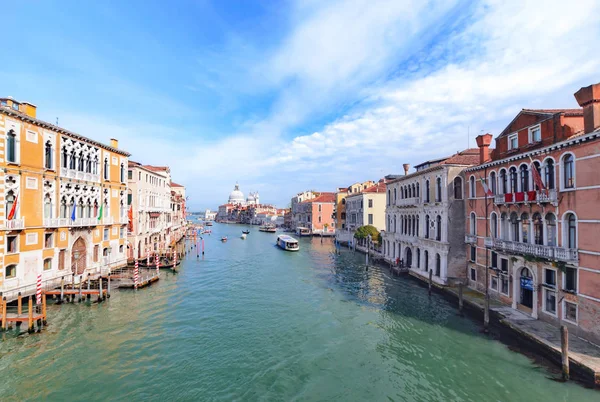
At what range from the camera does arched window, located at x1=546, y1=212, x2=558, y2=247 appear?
14.4 meters

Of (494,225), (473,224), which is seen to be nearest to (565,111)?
(494,225)

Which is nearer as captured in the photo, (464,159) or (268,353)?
(268,353)

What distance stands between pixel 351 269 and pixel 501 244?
655 inches

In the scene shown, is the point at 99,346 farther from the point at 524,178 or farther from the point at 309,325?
the point at 524,178

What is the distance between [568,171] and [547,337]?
7075mm

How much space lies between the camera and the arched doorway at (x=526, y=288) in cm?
1577

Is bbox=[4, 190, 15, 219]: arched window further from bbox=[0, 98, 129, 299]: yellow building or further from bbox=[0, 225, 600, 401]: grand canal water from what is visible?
bbox=[0, 225, 600, 401]: grand canal water

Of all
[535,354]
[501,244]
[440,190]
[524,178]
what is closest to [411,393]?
[535,354]

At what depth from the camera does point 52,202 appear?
66.0ft

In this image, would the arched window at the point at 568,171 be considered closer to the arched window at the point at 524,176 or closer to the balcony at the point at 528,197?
the balcony at the point at 528,197

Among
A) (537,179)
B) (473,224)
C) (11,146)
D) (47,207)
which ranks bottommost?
(473,224)

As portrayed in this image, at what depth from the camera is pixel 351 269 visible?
32.2m

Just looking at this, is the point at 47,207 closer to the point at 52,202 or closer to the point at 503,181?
the point at 52,202

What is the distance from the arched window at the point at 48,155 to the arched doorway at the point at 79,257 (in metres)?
5.69
